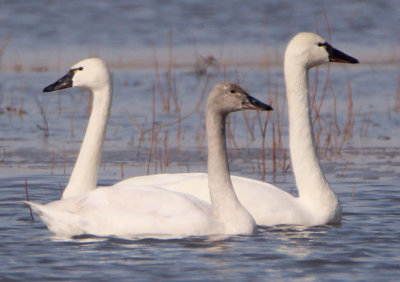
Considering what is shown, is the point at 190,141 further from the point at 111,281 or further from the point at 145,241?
the point at 111,281

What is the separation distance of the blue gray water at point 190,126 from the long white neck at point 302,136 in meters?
0.42

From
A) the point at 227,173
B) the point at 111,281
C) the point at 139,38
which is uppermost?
the point at 139,38

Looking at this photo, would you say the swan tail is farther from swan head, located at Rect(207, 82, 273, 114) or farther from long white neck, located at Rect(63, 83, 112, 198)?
swan head, located at Rect(207, 82, 273, 114)

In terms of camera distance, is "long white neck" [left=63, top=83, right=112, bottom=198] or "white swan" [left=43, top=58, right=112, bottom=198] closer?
"long white neck" [left=63, top=83, right=112, bottom=198]


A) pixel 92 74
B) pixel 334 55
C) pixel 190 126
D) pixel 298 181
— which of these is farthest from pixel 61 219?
pixel 190 126

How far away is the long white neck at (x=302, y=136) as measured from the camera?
8164mm

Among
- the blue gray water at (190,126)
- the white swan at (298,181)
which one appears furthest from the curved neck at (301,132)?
the blue gray water at (190,126)

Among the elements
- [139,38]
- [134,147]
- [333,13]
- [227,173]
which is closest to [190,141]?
[134,147]

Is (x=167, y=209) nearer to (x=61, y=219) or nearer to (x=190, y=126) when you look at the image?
(x=61, y=219)

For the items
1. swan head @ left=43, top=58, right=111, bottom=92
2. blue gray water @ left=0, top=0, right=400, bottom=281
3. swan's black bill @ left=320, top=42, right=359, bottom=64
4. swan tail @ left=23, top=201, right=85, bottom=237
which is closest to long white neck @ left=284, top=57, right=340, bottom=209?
swan's black bill @ left=320, top=42, right=359, bottom=64

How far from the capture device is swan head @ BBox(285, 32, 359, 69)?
8.37m

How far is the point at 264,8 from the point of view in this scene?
2275cm

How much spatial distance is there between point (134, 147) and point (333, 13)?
1226 centimetres

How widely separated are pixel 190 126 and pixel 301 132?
3949 millimetres
